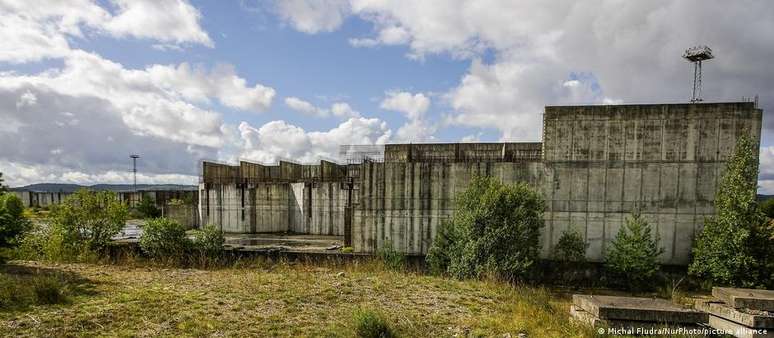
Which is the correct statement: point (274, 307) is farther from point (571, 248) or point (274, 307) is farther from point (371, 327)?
point (571, 248)

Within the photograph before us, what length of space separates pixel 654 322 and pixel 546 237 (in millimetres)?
11452

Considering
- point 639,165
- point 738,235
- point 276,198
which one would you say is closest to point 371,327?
point 738,235

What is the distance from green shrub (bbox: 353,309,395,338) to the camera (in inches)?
274

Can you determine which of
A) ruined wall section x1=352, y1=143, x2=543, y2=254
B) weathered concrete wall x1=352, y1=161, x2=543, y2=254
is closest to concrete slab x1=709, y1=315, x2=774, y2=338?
ruined wall section x1=352, y1=143, x2=543, y2=254

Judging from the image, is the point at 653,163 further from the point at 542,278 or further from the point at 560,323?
the point at 560,323

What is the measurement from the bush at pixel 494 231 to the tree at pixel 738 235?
7.65 m

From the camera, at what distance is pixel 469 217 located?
1509 cm

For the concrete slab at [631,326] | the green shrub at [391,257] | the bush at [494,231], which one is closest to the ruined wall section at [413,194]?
the green shrub at [391,257]

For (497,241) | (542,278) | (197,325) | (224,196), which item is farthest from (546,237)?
(224,196)

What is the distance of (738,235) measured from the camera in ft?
48.6

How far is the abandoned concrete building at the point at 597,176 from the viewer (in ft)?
57.3

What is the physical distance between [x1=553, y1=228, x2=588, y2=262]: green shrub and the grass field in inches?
310

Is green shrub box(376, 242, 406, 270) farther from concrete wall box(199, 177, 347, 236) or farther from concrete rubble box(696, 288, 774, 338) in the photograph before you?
concrete rubble box(696, 288, 774, 338)

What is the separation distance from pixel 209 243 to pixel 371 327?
1316 cm
